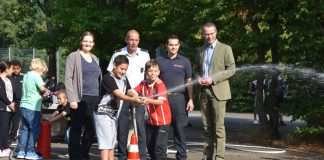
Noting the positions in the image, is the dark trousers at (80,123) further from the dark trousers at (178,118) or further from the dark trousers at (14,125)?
the dark trousers at (14,125)

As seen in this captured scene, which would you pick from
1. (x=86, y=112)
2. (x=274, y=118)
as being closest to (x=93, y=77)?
(x=86, y=112)

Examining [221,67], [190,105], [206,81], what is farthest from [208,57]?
[190,105]

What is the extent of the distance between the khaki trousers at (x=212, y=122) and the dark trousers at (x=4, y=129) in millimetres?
4001

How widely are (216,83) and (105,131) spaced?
1.90 meters

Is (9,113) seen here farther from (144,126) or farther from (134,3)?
(134,3)

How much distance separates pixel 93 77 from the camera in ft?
33.0

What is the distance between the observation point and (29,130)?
11594 mm

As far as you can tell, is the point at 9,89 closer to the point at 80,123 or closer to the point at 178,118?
the point at 80,123

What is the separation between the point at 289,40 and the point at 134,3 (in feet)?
35.2

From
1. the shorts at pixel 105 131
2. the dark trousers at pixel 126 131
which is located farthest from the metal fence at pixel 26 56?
the shorts at pixel 105 131

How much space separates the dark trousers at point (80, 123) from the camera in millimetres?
9953

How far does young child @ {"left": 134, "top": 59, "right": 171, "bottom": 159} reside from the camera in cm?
988

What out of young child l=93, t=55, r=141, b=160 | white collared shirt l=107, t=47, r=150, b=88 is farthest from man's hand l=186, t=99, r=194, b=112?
young child l=93, t=55, r=141, b=160

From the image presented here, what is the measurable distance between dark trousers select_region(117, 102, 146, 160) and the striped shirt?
18 cm
